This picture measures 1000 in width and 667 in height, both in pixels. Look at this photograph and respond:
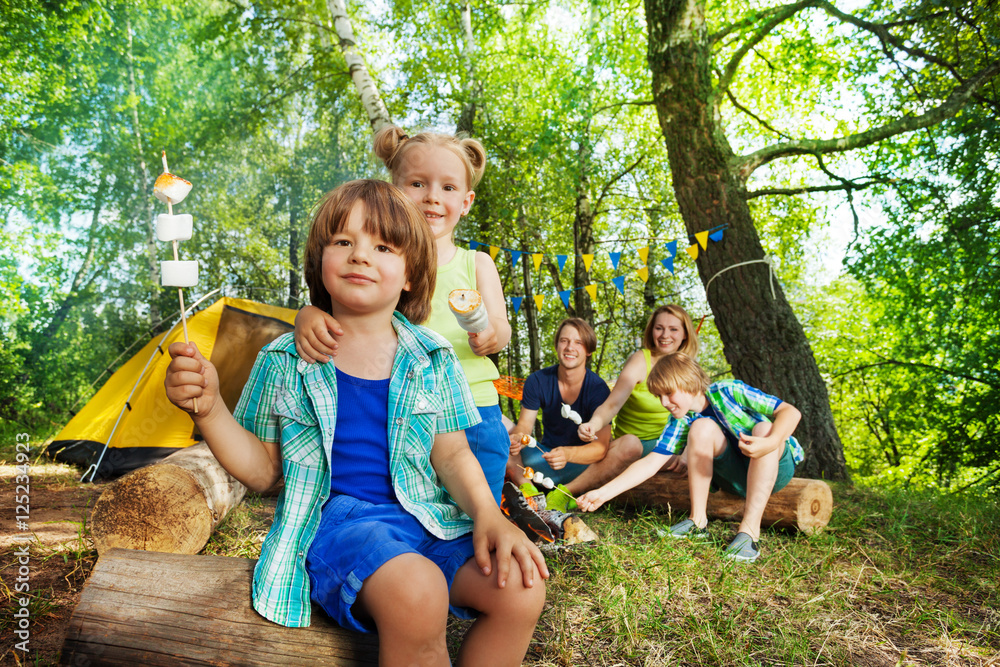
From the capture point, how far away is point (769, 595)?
204 centimetres

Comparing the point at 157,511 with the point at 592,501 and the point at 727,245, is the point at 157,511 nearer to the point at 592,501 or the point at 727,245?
the point at 592,501

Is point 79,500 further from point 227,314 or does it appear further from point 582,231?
point 582,231

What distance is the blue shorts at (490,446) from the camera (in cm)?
175

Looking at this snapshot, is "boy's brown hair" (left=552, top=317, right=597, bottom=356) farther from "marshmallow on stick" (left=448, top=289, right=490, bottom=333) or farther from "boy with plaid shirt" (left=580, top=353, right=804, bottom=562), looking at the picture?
"marshmallow on stick" (left=448, top=289, right=490, bottom=333)

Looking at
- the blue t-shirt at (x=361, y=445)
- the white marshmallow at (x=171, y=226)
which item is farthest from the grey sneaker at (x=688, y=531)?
the white marshmallow at (x=171, y=226)

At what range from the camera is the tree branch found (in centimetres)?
457

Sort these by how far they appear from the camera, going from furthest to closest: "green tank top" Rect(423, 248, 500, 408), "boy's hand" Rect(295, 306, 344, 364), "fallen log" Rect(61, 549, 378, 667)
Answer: "green tank top" Rect(423, 248, 500, 408), "boy's hand" Rect(295, 306, 344, 364), "fallen log" Rect(61, 549, 378, 667)

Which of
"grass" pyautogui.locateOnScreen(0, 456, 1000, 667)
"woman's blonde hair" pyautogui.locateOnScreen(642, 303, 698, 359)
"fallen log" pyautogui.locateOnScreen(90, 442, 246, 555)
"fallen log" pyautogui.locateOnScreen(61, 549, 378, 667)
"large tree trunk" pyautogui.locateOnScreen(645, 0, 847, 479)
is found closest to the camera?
"fallen log" pyautogui.locateOnScreen(61, 549, 378, 667)

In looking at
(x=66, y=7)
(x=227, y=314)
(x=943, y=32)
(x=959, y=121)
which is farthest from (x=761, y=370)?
(x=66, y=7)

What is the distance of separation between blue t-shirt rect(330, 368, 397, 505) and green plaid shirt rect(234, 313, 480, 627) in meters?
0.04

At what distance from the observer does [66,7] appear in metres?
8.11

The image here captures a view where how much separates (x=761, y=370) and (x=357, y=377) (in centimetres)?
386

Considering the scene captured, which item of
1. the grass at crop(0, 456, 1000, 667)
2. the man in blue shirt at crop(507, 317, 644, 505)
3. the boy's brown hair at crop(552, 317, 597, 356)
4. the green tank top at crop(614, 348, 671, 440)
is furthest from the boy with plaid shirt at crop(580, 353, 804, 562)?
the boy's brown hair at crop(552, 317, 597, 356)

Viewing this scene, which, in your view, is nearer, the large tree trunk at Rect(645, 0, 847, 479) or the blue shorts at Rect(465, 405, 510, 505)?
the blue shorts at Rect(465, 405, 510, 505)
